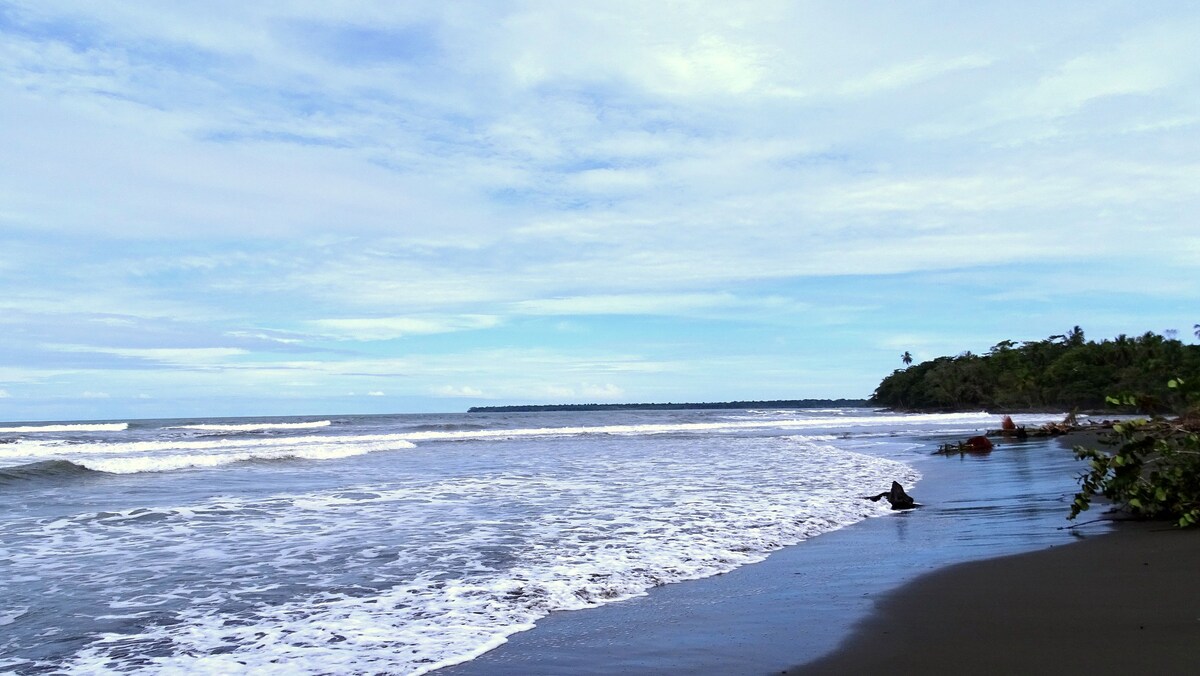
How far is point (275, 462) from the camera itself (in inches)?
1051

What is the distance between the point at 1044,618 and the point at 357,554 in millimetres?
6675

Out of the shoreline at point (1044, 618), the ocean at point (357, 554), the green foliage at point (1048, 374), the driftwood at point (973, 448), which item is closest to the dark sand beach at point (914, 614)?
the shoreline at point (1044, 618)

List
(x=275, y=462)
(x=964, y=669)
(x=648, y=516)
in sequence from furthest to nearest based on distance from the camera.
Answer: (x=275, y=462) → (x=648, y=516) → (x=964, y=669)

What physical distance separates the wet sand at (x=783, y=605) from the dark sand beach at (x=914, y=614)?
0.02 metres

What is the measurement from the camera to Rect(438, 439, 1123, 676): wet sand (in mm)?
5258

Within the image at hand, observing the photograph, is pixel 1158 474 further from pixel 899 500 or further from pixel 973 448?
pixel 973 448

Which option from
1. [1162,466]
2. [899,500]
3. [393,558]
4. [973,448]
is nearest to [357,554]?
[393,558]

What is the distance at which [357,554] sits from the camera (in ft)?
30.3

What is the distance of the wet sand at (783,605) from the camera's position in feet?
17.3

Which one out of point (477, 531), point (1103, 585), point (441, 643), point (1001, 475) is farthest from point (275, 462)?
point (1103, 585)

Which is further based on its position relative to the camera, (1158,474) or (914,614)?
(1158,474)

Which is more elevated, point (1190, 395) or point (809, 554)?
point (1190, 395)

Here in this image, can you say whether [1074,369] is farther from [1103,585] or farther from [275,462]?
[1103,585]

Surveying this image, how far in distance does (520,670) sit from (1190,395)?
26.8 feet
